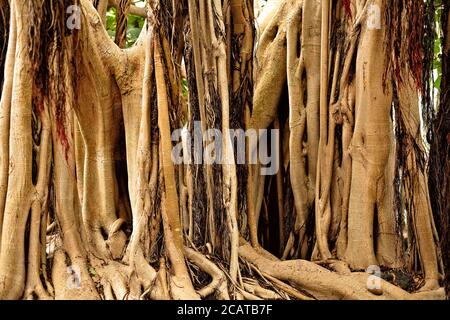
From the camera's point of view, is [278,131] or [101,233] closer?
[101,233]

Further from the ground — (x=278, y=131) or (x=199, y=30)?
(x=199, y=30)

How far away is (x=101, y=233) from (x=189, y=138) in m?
0.77

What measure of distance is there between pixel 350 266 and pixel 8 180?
78.0 inches

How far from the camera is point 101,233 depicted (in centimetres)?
489

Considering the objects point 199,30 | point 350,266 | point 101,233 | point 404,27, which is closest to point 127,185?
point 101,233

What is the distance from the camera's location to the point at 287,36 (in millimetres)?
5398

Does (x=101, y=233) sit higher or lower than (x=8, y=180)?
lower

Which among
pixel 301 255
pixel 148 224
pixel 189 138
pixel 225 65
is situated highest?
pixel 225 65
